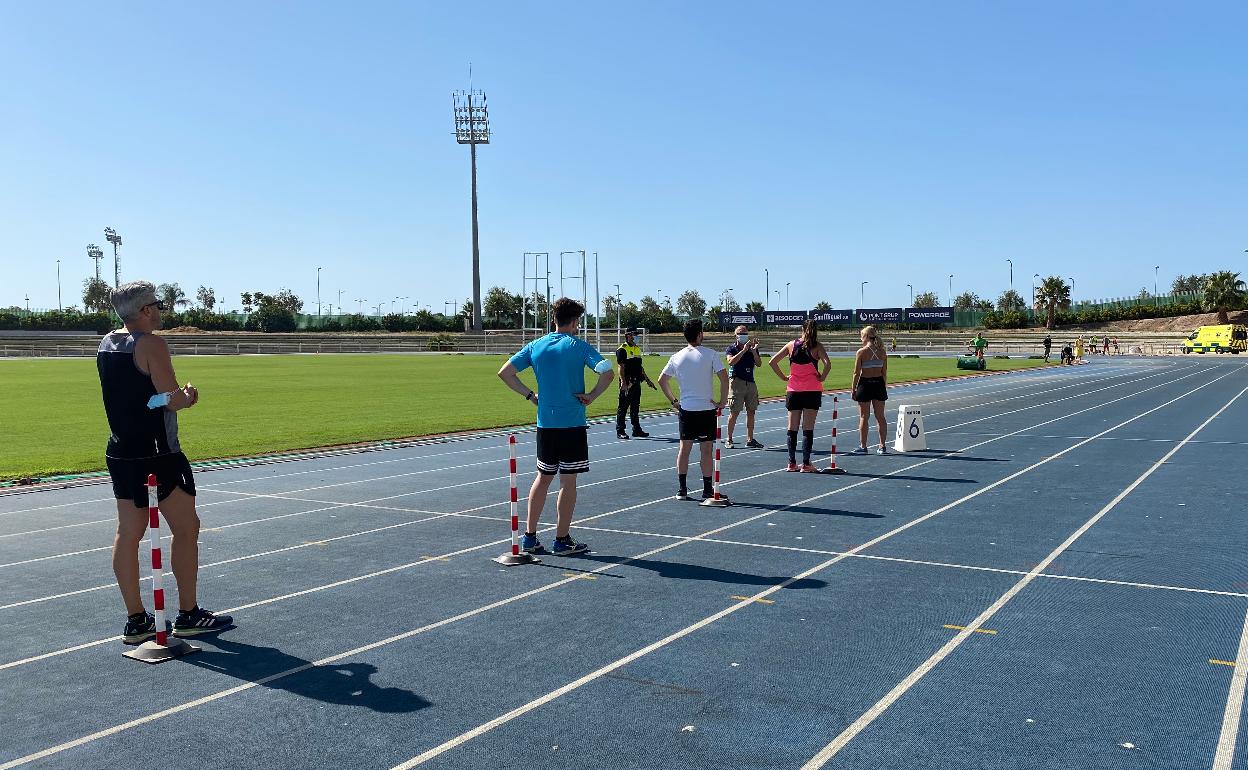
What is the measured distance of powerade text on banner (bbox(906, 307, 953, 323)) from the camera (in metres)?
109

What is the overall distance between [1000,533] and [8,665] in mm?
7886

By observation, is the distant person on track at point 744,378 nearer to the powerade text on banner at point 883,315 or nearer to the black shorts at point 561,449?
the black shorts at point 561,449

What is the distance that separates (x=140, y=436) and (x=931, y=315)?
4330 inches

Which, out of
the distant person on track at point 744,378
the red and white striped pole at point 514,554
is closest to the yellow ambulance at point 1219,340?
the distant person on track at point 744,378

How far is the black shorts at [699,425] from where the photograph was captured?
11.0 metres

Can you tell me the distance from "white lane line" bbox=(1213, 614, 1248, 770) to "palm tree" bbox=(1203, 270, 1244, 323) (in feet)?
384

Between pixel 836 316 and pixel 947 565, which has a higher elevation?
pixel 836 316

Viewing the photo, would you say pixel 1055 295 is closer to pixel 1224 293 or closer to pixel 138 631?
pixel 1224 293

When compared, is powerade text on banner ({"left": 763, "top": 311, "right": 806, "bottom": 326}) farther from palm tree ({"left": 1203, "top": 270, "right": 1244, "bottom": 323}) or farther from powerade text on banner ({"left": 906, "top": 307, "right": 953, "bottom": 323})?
palm tree ({"left": 1203, "top": 270, "right": 1244, "bottom": 323})

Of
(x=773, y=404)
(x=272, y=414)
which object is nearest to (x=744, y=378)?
(x=773, y=404)

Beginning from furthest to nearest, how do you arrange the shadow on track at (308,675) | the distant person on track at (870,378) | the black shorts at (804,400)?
1. the distant person on track at (870,378)
2. the black shorts at (804,400)
3. the shadow on track at (308,675)

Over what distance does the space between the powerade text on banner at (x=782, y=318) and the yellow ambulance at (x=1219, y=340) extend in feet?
145

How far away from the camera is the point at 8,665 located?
571 cm

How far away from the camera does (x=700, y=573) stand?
7770mm
